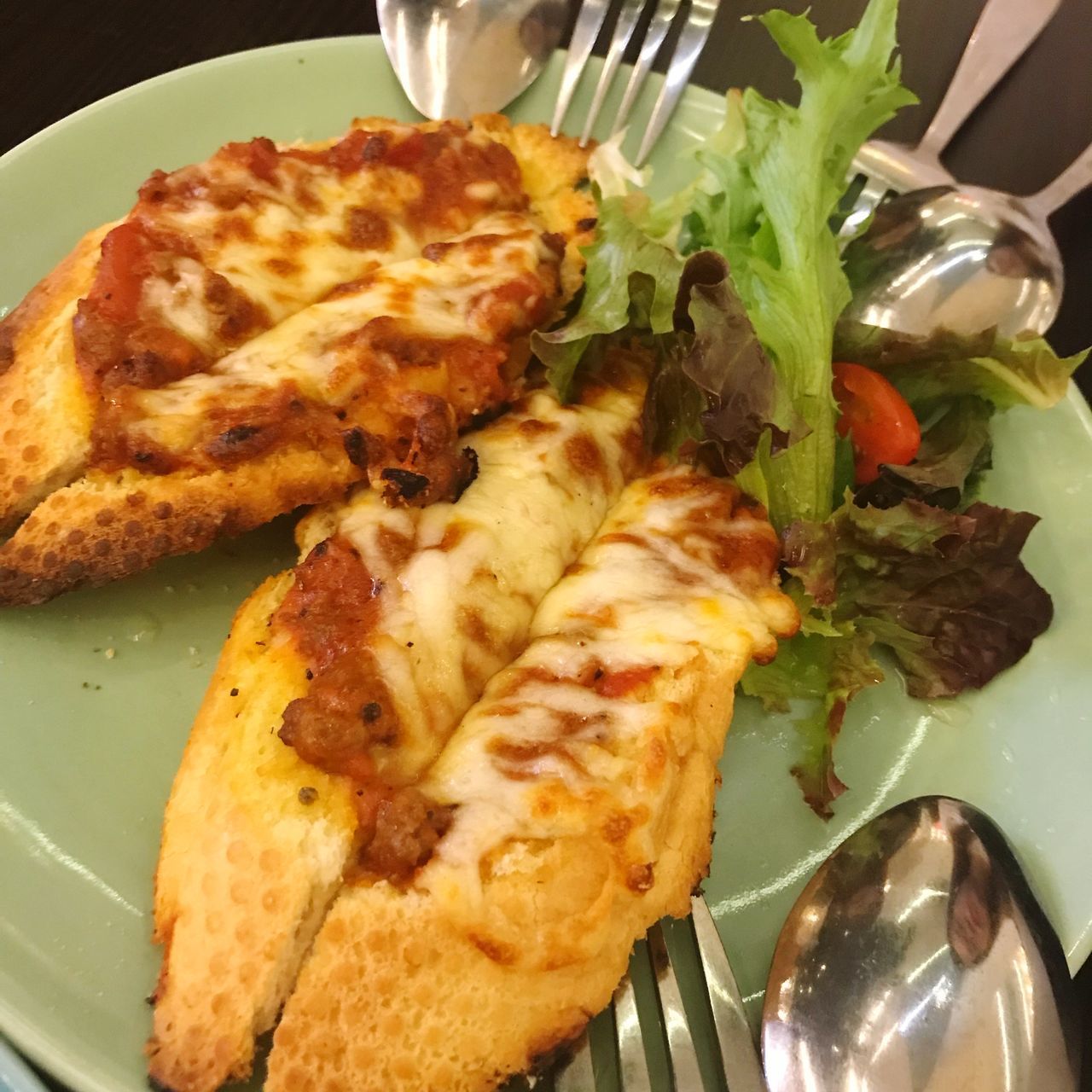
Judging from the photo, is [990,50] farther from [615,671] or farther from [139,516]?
[139,516]

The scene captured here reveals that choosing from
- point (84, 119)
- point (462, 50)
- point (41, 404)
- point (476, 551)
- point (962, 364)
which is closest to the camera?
point (476, 551)

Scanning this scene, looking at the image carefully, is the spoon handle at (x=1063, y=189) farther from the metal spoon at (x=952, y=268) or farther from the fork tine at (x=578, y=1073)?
the fork tine at (x=578, y=1073)

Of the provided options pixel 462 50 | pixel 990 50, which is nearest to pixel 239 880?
pixel 462 50

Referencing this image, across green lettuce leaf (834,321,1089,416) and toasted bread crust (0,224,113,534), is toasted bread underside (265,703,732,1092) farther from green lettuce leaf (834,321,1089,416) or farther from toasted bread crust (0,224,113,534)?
green lettuce leaf (834,321,1089,416)

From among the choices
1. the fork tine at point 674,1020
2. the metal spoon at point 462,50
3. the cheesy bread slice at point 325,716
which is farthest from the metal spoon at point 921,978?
the metal spoon at point 462,50

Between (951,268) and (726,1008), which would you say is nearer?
(726,1008)

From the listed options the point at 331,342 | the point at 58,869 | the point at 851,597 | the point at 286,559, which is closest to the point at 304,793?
the point at 58,869

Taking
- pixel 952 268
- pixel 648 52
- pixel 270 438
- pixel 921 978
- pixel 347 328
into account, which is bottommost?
pixel 921 978
